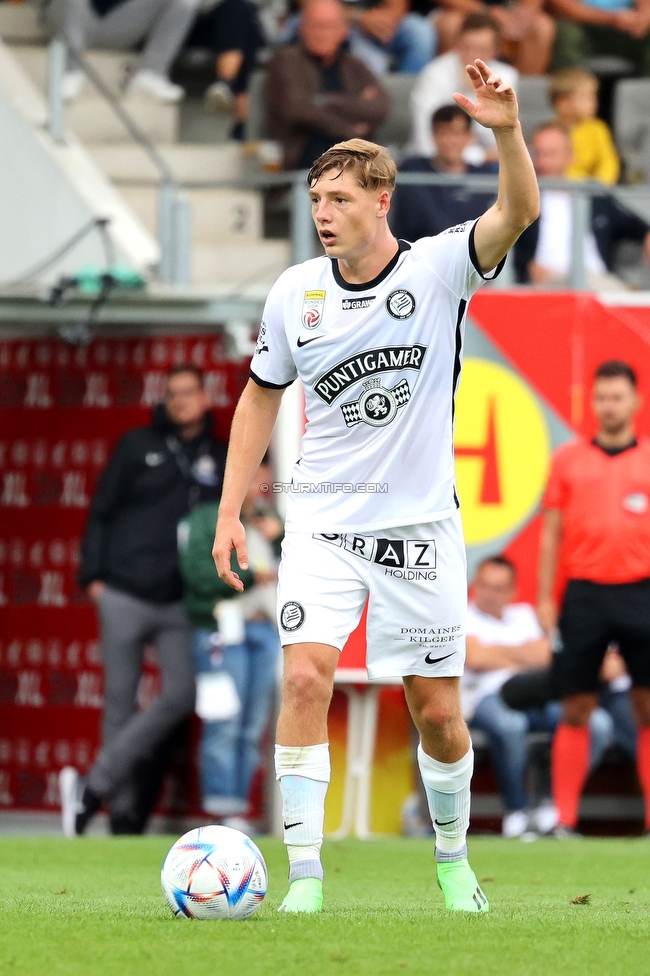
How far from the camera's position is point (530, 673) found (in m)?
11.1

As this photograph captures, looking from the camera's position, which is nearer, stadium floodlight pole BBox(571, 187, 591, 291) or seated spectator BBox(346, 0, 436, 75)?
stadium floodlight pole BBox(571, 187, 591, 291)

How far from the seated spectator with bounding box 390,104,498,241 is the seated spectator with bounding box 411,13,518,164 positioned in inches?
33.3

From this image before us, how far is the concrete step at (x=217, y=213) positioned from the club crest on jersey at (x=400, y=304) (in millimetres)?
7388

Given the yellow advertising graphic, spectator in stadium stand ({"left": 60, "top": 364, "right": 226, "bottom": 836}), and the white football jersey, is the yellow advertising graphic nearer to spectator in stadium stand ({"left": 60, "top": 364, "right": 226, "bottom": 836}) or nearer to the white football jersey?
spectator in stadium stand ({"left": 60, "top": 364, "right": 226, "bottom": 836})

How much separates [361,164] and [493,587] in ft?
20.0

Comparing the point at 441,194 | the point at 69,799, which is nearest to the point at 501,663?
the point at 69,799

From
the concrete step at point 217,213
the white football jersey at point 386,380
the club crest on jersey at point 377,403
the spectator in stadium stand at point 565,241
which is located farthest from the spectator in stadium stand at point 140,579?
the club crest on jersey at point 377,403

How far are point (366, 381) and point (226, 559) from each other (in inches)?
27.7

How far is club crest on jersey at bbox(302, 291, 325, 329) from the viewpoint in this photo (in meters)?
5.57

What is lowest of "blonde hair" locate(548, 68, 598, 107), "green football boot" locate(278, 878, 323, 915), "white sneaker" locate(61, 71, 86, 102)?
"green football boot" locate(278, 878, 323, 915)

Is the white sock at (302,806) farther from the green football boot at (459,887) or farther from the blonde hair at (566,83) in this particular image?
the blonde hair at (566,83)

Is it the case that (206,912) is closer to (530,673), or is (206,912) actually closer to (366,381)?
(366,381)

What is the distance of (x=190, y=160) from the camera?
44.8 ft

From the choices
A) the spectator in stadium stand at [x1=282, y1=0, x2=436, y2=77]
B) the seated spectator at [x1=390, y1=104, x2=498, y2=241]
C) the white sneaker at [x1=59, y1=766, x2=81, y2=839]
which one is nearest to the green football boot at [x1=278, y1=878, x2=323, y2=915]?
the white sneaker at [x1=59, y1=766, x2=81, y2=839]
